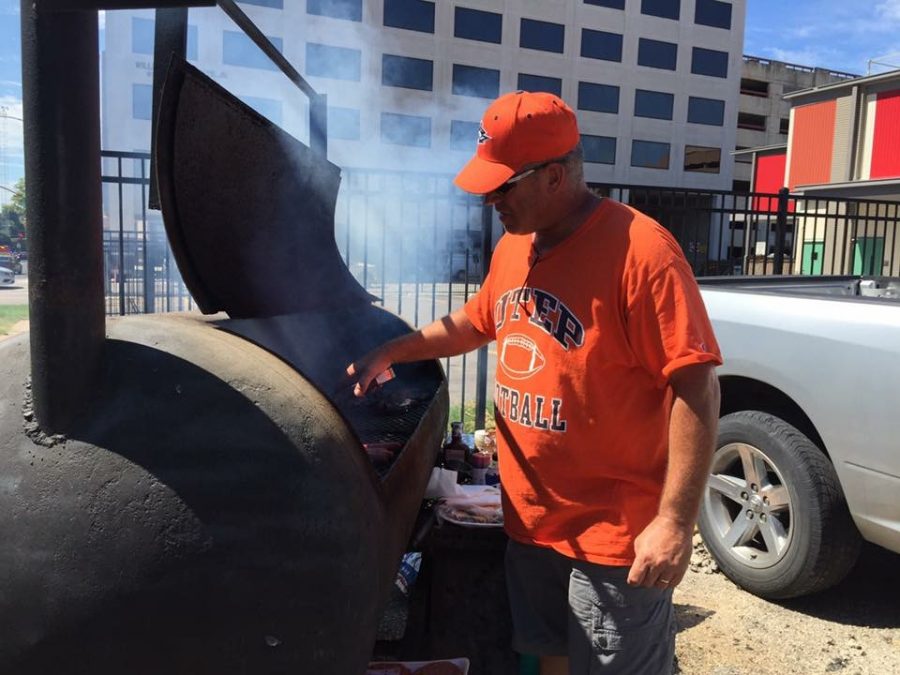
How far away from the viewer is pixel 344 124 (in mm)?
28438

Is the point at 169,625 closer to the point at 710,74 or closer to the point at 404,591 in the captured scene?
the point at 404,591

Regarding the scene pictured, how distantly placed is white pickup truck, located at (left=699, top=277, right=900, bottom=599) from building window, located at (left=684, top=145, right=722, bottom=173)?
5046cm

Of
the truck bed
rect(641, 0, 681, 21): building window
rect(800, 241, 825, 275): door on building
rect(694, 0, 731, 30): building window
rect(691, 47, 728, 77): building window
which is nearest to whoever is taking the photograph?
the truck bed

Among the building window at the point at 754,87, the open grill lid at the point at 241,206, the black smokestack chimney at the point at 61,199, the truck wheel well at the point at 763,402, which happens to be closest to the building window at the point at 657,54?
the building window at the point at 754,87

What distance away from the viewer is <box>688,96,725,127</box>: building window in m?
49.3

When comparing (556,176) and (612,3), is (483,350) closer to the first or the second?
(556,176)

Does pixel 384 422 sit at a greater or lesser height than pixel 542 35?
lesser

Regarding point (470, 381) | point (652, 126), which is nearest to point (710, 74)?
point (652, 126)

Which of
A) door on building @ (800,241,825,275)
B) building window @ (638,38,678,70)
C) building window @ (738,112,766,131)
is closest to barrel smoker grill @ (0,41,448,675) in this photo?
door on building @ (800,241,825,275)

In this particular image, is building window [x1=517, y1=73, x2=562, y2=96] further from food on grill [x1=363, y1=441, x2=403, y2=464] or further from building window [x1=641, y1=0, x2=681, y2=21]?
food on grill [x1=363, y1=441, x2=403, y2=464]

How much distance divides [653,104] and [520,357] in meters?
50.9

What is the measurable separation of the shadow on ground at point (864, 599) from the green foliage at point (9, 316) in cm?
1128

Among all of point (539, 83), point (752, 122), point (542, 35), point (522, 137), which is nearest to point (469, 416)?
point (522, 137)

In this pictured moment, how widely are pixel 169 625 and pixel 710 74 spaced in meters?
55.4
